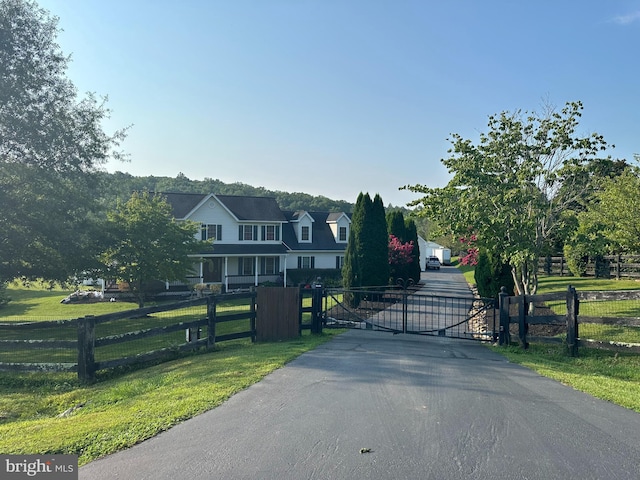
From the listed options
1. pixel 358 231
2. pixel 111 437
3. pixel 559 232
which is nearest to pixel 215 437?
pixel 111 437

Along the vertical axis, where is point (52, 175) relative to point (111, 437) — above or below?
above

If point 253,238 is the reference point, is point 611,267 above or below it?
below

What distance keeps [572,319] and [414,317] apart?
8.18m

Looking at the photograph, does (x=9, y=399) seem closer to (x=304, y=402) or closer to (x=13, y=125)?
(x=304, y=402)

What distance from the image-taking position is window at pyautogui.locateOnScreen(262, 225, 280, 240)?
119ft

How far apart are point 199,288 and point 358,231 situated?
13380 mm

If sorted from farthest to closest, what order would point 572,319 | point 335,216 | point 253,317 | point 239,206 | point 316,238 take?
point 335,216
point 316,238
point 239,206
point 253,317
point 572,319

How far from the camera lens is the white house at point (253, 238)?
33688 mm

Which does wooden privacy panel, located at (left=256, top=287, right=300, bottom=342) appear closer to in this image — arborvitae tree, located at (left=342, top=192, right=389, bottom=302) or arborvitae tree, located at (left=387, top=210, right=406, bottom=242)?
A: arborvitae tree, located at (left=342, top=192, right=389, bottom=302)

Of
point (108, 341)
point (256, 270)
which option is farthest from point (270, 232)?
point (108, 341)

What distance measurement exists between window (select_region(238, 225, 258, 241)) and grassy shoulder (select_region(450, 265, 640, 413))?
87.0 feet

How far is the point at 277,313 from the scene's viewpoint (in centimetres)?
1139

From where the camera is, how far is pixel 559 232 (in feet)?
45.5

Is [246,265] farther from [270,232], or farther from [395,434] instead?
Answer: [395,434]
